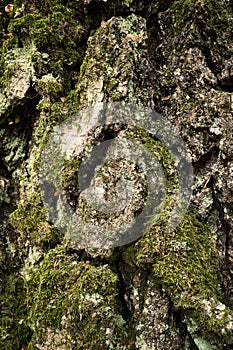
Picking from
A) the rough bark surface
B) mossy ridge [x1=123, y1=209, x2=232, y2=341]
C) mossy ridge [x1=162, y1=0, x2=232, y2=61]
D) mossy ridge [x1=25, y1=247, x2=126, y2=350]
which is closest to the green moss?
the rough bark surface

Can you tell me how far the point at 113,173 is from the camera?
270 centimetres

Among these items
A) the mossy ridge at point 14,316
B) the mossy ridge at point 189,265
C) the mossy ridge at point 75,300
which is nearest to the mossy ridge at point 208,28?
the mossy ridge at point 189,265

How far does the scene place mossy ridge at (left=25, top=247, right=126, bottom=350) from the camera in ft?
8.19

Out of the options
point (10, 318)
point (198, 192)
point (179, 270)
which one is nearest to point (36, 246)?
point (10, 318)

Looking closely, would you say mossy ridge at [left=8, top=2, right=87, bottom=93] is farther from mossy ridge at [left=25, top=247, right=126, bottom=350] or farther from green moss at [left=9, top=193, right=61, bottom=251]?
mossy ridge at [left=25, top=247, right=126, bottom=350]

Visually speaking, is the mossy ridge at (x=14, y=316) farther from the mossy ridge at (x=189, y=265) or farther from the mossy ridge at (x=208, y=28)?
the mossy ridge at (x=208, y=28)

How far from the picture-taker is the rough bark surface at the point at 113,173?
2523 mm

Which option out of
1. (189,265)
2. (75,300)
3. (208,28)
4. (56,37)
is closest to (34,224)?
(75,300)

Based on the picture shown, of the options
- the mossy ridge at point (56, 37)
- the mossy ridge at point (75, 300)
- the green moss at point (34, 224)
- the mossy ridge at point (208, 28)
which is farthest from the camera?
the mossy ridge at point (56, 37)

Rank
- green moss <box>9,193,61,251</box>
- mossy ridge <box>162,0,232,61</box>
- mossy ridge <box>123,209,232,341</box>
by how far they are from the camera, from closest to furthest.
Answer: mossy ridge <box>123,209,232,341</box> < green moss <box>9,193,61,251</box> < mossy ridge <box>162,0,232,61</box>

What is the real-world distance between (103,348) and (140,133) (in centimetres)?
150

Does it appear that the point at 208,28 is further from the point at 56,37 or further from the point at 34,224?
the point at 34,224

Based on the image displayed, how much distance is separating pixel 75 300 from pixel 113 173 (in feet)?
2.92

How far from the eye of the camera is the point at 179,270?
2.48 meters
